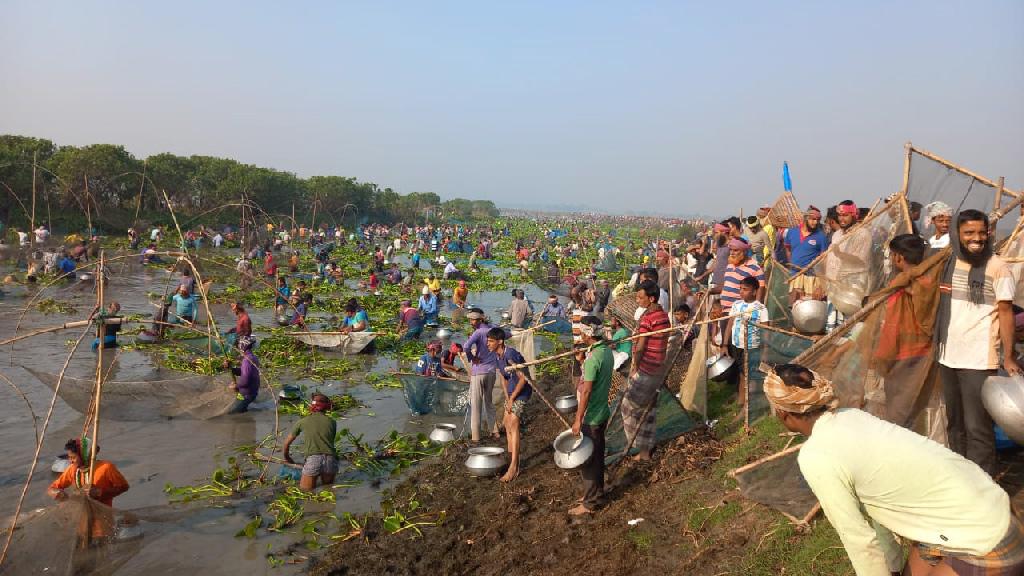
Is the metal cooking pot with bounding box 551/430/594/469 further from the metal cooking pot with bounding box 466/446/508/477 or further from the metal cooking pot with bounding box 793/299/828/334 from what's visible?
the metal cooking pot with bounding box 793/299/828/334

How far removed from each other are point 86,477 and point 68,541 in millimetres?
628

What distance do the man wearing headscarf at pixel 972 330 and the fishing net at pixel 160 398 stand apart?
8167 mm

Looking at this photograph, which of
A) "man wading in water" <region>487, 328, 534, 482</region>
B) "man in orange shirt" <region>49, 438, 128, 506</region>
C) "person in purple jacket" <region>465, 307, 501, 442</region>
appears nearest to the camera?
"man in orange shirt" <region>49, 438, 128, 506</region>

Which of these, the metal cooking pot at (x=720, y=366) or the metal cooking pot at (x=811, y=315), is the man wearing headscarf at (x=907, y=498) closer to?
the metal cooking pot at (x=811, y=315)

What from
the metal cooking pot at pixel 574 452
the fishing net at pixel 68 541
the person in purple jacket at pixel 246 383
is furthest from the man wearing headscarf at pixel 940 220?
the person in purple jacket at pixel 246 383

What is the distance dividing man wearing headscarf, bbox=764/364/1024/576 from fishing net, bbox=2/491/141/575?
565 centimetres

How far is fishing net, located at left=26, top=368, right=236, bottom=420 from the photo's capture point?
8336 mm

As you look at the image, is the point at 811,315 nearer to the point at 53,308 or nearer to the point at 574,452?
the point at 574,452

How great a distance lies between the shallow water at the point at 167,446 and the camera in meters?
5.73

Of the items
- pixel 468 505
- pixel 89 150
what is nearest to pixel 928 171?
pixel 468 505

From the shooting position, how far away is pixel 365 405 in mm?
10438

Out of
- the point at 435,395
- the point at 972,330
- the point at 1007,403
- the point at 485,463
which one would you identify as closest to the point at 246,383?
the point at 435,395

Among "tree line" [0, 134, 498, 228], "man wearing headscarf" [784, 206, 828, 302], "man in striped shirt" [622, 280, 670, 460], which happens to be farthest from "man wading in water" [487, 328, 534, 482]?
"tree line" [0, 134, 498, 228]

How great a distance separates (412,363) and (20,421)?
22.2 ft
